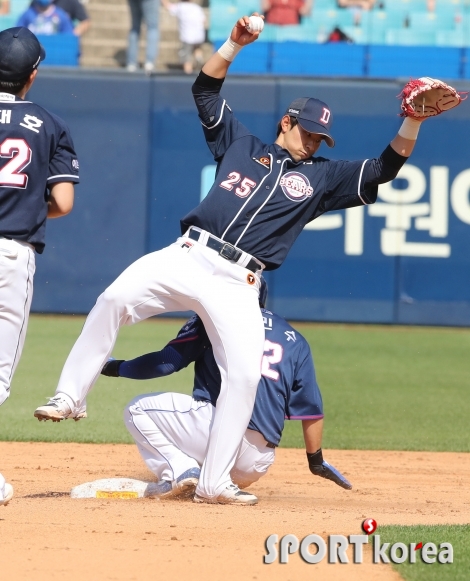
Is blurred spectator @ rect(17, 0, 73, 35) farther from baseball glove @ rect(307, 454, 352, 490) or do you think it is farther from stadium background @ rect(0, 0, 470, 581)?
baseball glove @ rect(307, 454, 352, 490)

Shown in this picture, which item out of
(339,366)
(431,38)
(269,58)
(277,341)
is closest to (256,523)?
(277,341)

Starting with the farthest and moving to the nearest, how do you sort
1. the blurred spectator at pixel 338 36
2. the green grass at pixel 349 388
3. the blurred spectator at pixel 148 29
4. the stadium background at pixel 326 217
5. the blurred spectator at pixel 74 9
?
the blurred spectator at pixel 74 9 → the blurred spectator at pixel 338 36 → the blurred spectator at pixel 148 29 → the stadium background at pixel 326 217 → the green grass at pixel 349 388

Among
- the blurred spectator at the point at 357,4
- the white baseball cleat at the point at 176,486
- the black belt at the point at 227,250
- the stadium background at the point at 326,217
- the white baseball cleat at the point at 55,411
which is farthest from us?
the blurred spectator at the point at 357,4

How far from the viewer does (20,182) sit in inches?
152

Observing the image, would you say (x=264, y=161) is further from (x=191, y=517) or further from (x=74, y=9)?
(x=74, y=9)

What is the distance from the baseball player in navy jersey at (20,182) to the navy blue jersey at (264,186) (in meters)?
0.73

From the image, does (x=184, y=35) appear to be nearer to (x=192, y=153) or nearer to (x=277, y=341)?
(x=192, y=153)

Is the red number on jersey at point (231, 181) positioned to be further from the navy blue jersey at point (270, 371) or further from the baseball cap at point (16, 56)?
the baseball cap at point (16, 56)

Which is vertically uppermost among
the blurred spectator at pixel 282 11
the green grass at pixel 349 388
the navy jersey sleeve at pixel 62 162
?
the blurred spectator at pixel 282 11

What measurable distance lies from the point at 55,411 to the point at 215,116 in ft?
5.29

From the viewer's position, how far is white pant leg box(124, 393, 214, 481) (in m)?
4.42

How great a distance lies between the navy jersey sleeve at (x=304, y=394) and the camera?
441cm

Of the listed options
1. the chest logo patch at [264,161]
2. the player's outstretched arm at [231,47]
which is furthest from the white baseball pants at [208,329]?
the player's outstretched arm at [231,47]

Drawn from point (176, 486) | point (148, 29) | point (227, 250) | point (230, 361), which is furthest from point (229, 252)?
point (148, 29)
